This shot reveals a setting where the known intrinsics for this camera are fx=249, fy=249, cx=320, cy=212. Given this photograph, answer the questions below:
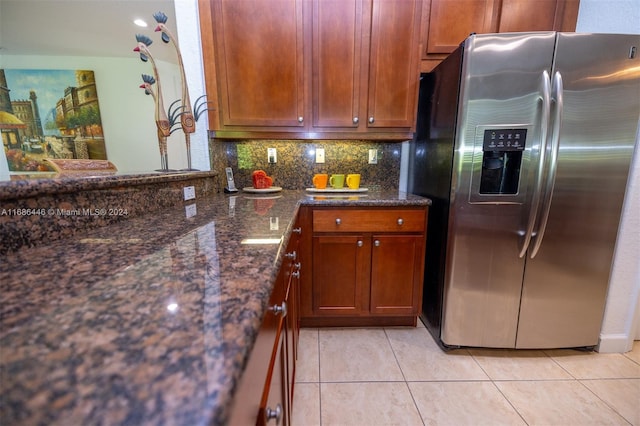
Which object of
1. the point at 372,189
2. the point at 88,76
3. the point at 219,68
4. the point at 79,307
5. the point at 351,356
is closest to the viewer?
the point at 79,307

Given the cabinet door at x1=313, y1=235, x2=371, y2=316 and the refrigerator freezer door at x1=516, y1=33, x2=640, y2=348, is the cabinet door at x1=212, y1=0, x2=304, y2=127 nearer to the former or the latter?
the cabinet door at x1=313, y1=235, x2=371, y2=316

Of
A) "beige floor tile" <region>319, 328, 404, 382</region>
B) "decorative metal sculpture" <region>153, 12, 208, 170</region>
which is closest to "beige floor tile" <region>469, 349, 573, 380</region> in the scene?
"beige floor tile" <region>319, 328, 404, 382</region>

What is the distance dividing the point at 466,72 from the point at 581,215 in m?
0.97

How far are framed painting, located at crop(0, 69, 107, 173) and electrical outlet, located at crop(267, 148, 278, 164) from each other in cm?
308

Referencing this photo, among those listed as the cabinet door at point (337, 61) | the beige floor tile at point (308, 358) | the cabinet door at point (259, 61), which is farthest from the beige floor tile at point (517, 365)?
the cabinet door at point (259, 61)

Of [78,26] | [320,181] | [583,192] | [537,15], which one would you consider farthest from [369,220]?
[78,26]

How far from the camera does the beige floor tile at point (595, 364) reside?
1.35m

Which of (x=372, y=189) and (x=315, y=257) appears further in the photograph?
(x=372, y=189)

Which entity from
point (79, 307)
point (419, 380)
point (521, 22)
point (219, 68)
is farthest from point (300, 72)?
point (419, 380)

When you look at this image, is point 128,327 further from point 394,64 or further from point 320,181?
point 394,64

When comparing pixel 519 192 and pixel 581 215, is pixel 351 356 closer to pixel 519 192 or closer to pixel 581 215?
pixel 519 192

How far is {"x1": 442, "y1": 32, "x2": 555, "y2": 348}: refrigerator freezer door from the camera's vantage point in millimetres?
1234

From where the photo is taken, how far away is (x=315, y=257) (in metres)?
1.60

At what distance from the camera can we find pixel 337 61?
1.63 m
